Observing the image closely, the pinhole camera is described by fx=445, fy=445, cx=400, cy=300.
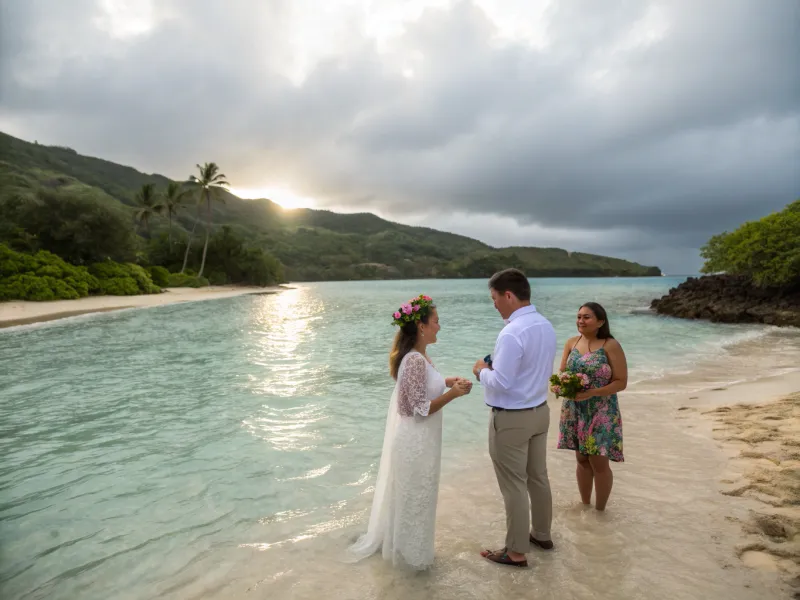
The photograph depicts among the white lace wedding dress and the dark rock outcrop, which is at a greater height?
the dark rock outcrop

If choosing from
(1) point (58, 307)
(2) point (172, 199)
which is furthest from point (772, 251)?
(2) point (172, 199)

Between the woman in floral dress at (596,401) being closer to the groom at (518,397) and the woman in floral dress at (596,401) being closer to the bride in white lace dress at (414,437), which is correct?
the groom at (518,397)

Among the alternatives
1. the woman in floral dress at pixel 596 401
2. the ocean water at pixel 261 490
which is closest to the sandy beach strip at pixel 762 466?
the ocean water at pixel 261 490

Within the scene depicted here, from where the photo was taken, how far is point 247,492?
574cm

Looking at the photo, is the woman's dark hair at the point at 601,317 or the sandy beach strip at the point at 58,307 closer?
the woman's dark hair at the point at 601,317

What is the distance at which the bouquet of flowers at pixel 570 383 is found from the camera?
13.3ft

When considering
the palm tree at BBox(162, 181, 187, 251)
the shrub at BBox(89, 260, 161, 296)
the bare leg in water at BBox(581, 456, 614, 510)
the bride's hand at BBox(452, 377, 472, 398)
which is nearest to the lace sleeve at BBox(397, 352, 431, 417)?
the bride's hand at BBox(452, 377, 472, 398)

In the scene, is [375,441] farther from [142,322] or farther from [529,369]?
[142,322]

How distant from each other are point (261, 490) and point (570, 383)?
13.6 ft

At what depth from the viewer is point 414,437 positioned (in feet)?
11.4

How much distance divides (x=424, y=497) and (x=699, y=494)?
11.6 ft

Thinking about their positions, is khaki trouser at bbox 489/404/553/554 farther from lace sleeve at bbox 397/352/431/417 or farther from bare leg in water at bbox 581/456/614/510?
bare leg in water at bbox 581/456/614/510

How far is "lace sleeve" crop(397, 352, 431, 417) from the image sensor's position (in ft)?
11.1

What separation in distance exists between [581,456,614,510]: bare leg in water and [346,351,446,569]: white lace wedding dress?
1.76m
